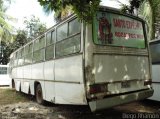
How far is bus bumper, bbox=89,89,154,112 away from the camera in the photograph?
22.0 ft

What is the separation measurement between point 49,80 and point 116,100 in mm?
2942

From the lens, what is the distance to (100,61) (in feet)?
22.9

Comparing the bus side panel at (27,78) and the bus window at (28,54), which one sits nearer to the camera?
the bus side panel at (27,78)

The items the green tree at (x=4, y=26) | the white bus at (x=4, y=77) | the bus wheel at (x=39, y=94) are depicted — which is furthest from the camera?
the white bus at (x=4, y=77)

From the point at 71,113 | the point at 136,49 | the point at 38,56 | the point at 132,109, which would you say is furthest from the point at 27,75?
the point at 136,49

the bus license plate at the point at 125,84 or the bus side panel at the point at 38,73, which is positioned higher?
the bus side panel at the point at 38,73

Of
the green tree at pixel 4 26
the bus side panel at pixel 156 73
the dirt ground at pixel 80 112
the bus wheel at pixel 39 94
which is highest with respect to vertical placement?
the green tree at pixel 4 26

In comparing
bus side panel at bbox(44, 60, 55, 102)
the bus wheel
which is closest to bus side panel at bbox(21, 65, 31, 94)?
the bus wheel

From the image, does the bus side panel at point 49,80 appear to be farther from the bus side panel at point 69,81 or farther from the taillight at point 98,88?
the taillight at point 98,88

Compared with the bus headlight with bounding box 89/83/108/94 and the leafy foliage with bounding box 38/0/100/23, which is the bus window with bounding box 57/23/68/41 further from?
the leafy foliage with bounding box 38/0/100/23

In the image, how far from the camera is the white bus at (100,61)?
22.3ft

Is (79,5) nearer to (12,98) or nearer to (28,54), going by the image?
(28,54)

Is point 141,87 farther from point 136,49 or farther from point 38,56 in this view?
point 38,56

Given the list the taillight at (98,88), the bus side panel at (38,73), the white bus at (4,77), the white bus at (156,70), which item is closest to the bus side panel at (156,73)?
the white bus at (156,70)
